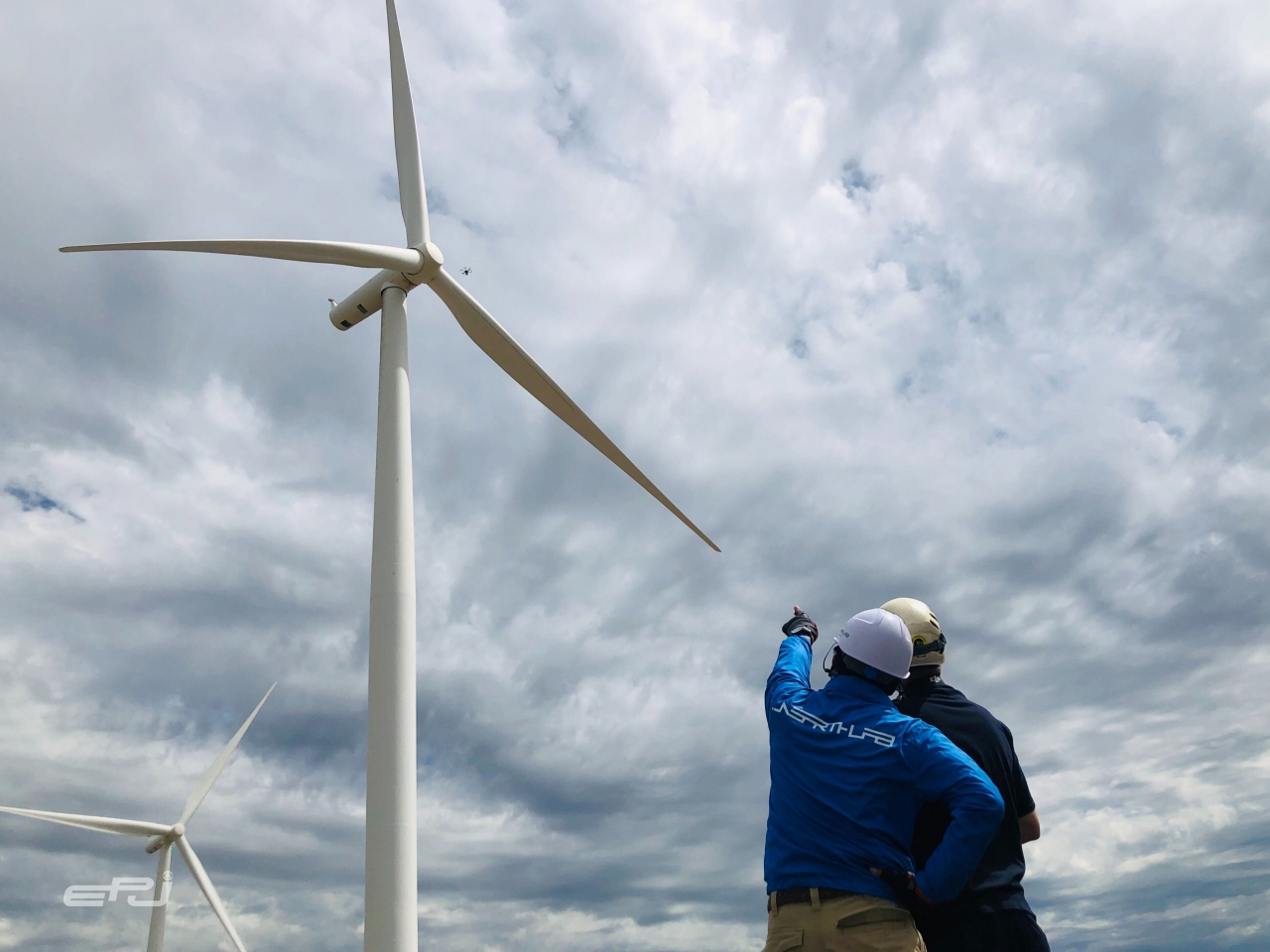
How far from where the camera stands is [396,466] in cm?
2053

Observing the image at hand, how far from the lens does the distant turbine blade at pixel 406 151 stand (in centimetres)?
2709

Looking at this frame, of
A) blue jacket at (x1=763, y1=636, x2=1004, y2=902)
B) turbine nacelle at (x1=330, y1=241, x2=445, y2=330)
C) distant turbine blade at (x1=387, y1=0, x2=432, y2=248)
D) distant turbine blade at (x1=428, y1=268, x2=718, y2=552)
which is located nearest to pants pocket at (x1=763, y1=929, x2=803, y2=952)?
blue jacket at (x1=763, y1=636, x2=1004, y2=902)

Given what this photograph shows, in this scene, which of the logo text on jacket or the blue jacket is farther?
the logo text on jacket

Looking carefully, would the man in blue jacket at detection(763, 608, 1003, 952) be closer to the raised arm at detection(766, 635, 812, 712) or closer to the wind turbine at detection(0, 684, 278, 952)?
the raised arm at detection(766, 635, 812, 712)

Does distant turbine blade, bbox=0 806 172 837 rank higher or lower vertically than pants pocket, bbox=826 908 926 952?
higher

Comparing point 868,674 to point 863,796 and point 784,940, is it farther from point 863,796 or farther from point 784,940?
point 784,940

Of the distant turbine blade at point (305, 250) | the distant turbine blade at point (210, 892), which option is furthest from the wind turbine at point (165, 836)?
the distant turbine blade at point (305, 250)

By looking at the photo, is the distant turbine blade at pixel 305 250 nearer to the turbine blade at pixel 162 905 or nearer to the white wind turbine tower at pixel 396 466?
the white wind turbine tower at pixel 396 466

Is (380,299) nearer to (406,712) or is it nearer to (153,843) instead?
(406,712)

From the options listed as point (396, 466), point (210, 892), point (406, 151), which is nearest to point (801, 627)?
point (396, 466)

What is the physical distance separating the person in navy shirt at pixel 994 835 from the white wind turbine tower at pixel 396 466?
11841mm

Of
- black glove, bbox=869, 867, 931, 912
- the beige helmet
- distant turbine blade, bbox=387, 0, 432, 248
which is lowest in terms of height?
black glove, bbox=869, 867, 931, 912

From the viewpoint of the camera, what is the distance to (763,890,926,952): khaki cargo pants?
22.7ft

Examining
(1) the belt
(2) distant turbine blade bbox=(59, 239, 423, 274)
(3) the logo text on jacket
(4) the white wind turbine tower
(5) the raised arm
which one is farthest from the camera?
(2) distant turbine blade bbox=(59, 239, 423, 274)
